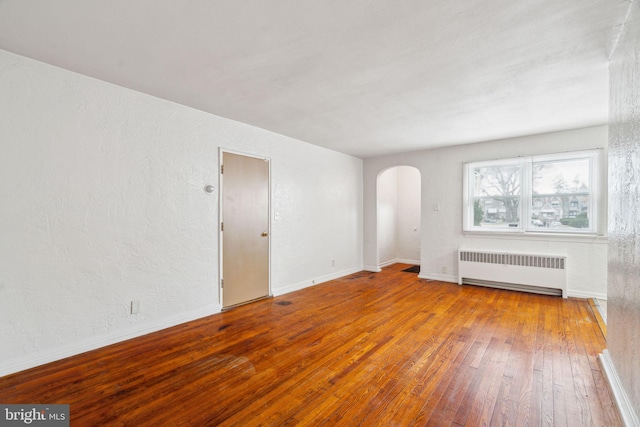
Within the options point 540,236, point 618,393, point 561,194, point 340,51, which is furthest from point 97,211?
point 561,194

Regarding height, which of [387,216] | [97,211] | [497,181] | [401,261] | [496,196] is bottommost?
[401,261]

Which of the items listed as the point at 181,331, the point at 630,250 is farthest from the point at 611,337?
the point at 181,331

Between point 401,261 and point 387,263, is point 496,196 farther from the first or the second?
point 401,261

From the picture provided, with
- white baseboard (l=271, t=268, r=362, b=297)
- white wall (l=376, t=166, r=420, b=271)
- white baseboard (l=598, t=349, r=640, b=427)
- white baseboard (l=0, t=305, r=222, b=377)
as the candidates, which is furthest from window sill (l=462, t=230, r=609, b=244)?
white baseboard (l=0, t=305, r=222, b=377)

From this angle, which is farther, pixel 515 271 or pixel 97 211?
pixel 515 271

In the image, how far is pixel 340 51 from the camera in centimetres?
223

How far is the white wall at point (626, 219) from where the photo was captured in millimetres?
1603

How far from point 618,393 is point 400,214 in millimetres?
5960

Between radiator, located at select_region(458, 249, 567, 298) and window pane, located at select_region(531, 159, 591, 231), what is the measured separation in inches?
23.2

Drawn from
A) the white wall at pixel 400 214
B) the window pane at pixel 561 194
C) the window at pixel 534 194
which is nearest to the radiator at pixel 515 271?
the window at pixel 534 194

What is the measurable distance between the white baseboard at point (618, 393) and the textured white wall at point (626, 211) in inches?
2.1

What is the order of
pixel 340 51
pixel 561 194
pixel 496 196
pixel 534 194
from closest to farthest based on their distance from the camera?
1. pixel 340 51
2. pixel 561 194
3. pixel 534 194
4. pixel 496 196

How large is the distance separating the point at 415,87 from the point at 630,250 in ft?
6.81

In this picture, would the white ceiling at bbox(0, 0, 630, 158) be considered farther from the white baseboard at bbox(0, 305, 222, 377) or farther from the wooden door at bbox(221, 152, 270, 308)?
the white baseboard at bbox(0, 305, 222, 377)
